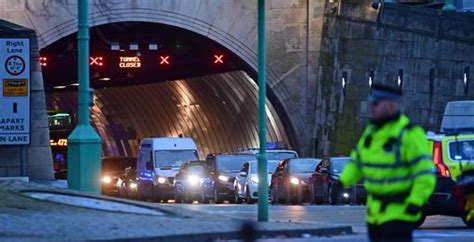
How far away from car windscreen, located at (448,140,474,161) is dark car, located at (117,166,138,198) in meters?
28.4

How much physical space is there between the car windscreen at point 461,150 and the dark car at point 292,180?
617 inches

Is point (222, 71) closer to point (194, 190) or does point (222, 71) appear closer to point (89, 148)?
point (194, 190)

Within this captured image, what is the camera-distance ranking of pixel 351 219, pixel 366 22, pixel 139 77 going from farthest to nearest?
1. pixel 139 77
2. pixel 366 22
3. pixel 351 219

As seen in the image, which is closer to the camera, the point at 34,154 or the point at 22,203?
the point at 22,203

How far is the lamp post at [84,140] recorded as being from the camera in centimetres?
2134

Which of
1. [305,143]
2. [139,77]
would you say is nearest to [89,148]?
[305,143]

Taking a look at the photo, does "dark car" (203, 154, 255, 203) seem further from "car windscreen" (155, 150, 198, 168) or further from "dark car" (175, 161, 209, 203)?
"car windscreen" (155, 150, 198, 168)

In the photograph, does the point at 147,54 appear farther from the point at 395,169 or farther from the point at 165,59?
the point at 395,169

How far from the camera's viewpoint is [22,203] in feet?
64.8

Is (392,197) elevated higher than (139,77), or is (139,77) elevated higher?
(139,77)

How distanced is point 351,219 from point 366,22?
2085cm

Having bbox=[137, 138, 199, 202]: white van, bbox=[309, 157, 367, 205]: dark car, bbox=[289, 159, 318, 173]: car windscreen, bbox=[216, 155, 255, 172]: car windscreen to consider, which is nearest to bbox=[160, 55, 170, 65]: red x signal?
bbox=[137, 138, 199, 202]: white van

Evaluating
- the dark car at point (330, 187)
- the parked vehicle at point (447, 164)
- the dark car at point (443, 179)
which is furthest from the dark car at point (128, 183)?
the dark car at point (443, 179)

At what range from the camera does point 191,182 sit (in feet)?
136
